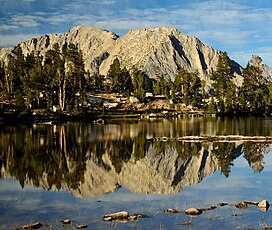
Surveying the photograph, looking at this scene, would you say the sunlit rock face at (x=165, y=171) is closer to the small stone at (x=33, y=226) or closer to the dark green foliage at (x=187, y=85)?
the small stone at (x=33, y=226)

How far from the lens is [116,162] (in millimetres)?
40906

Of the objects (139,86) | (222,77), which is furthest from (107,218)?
(222,77)

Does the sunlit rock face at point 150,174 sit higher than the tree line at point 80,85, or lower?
lower

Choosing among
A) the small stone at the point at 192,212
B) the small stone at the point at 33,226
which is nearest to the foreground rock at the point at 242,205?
the small stone at the point at 192,212

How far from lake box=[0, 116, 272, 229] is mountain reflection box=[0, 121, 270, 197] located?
85 millimetres

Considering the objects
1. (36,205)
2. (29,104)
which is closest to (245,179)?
(36,205)

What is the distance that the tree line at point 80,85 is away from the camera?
12800 cm

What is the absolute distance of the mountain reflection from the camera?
31.4 m

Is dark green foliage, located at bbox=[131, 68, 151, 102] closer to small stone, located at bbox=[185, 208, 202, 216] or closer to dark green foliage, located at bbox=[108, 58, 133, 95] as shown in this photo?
dark green foliage, located at bbox=[108, 58, 133, 95]

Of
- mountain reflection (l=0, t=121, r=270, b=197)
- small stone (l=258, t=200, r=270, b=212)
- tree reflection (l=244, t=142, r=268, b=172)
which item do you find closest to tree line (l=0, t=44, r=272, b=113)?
mountain reflection (l=0, t=121, r=270, b=197)

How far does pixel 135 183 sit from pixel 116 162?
9752 millimetres

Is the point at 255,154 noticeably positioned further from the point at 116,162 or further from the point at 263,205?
the point at 263,205

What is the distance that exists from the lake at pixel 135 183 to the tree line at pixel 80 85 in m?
72.9

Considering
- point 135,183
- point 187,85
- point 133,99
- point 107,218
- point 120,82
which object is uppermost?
point 120,82
